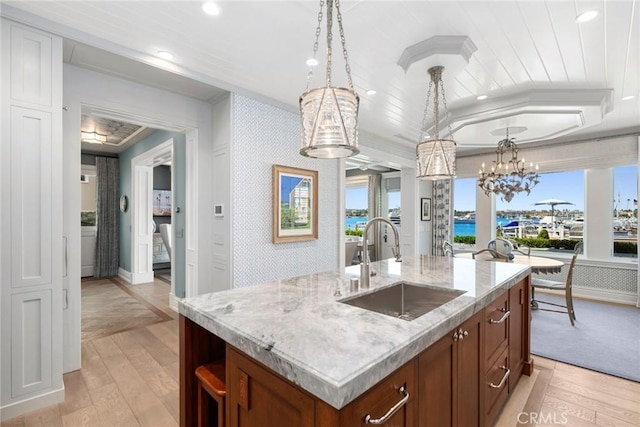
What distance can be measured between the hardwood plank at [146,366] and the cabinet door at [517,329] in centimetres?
256

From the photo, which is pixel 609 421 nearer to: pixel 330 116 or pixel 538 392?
pixel 538 392

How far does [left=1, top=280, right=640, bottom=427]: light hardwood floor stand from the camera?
2055mm

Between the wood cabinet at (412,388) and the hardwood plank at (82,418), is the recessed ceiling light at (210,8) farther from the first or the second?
the hardwood plank at (82,418)

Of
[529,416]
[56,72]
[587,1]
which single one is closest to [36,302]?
[56,72]

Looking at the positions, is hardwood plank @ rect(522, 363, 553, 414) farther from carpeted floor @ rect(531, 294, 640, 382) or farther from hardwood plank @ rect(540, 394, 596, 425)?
carpeted floor @ rect(531, 294, 640, 382)

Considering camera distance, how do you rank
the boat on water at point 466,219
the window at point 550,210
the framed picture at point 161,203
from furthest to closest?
the framed picture at point 161,203
the boat on water at point 466,219
the window at point 550,210

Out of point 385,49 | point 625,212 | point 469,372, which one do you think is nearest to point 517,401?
point 469,372

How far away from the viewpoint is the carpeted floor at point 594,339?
2.83 meters

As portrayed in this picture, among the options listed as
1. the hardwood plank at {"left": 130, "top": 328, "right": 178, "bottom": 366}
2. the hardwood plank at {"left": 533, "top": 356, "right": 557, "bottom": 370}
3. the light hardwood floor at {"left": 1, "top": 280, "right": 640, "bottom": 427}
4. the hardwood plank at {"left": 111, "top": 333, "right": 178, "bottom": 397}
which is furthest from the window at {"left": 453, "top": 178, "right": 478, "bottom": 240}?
the hardwood plank at {"left": 111, "top": 333, "right": 178, "bottom": 397}

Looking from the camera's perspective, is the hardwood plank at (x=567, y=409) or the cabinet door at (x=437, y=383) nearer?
the cabinet door at (x=437, y=383)

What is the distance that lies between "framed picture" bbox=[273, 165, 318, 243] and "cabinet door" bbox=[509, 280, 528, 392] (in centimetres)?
230

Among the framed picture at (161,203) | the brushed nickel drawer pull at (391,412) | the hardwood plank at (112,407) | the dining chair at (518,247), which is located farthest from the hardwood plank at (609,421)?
the framed picture at (161,203)

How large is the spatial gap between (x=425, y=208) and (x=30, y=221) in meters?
6.30

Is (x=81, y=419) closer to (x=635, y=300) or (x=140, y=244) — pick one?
(x=140, y=244)
